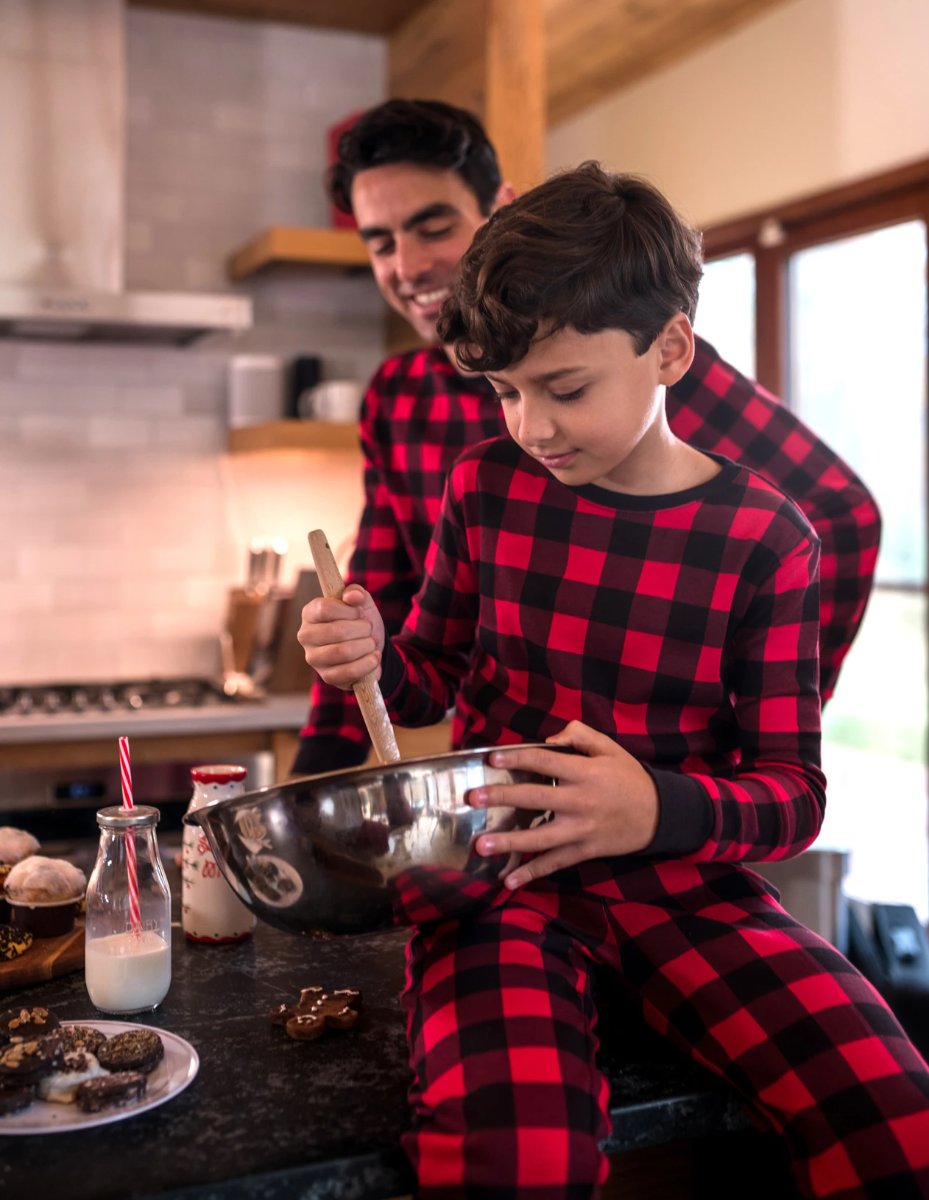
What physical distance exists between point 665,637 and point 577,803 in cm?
27

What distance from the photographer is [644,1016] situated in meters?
1.12

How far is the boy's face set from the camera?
117cm

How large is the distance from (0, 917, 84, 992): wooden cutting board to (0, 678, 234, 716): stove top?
1.55 meters

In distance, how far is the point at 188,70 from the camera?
337cm

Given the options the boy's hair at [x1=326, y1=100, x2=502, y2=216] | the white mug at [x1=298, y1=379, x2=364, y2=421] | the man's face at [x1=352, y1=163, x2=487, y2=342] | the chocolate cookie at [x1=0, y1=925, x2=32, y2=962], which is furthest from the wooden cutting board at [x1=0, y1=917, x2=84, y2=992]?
the white mug at [x1=298, y1=379, x2=364, y2=421]

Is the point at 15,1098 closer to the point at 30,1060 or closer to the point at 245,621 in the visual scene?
the point at 30,1060

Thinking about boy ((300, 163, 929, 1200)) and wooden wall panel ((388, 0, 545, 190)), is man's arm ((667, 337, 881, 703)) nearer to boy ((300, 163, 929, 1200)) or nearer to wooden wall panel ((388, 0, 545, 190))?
boy ((300, 163, 929, 1200))

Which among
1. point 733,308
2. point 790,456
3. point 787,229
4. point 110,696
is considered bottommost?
point 110,696

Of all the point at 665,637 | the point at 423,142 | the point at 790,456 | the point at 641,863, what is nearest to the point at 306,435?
the point at 423,142

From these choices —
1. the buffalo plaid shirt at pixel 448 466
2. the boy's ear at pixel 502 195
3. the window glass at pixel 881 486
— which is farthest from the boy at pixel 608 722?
the window glass at pixel 881 486

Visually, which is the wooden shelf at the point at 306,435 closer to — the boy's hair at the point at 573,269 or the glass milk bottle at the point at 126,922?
the boy's hair at the point at 573,269

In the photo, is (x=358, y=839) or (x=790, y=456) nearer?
(x=358, y=839)

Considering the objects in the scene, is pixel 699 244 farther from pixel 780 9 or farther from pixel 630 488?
pixel 780 9

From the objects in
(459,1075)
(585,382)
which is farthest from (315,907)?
(585,382)
